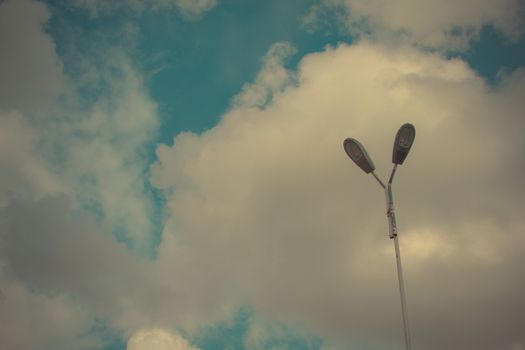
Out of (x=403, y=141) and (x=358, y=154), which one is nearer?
(x=403, y=141)

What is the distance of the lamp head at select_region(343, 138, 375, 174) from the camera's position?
18203 millimetres

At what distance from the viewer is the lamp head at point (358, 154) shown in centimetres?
1820

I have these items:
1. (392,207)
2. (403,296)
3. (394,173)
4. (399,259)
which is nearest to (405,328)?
(403,296)

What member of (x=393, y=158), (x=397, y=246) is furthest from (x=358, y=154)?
(x=397, y=246)

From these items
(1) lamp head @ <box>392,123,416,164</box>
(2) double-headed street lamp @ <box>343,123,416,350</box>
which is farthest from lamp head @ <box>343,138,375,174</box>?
(1) lamp head @ <box>392,123,416,164</box>

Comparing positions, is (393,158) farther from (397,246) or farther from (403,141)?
(397,246)

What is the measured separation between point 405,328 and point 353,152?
6433 mm

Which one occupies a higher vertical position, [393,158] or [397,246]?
[393,158]

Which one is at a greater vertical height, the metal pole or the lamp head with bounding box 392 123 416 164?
the lamp head with bounding box 392 123 416 164

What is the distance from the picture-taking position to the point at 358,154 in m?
18.4

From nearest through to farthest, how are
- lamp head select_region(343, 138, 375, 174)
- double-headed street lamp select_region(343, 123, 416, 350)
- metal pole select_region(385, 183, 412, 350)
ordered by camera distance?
metal pole select_region(385, 183, 412, 350) < double-headed street lamp select_region(343, 123, 416, 350) < lamp head select_region(343, 138, 375, 174)

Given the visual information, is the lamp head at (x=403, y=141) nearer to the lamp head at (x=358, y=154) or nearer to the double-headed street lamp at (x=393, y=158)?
the double-headed street lamp at (x=393, y=158)

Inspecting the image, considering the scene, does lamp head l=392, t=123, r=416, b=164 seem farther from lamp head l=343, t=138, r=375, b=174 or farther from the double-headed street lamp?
lamp head l=343, t=138, r=375, b=174

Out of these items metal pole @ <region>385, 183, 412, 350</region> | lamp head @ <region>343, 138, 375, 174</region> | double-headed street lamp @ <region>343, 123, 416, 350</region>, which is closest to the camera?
metal pole @ <region>385, 183, 412, 350</region>
